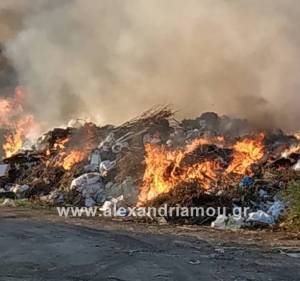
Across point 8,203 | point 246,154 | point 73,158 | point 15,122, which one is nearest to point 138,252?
point 246,154

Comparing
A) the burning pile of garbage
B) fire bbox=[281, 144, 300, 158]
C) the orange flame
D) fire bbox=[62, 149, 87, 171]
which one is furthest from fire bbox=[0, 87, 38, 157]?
fire bbox=[281, 144, 300, 158]

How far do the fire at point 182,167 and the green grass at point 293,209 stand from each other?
8.23 ft

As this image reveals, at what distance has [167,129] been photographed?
52.3 feet

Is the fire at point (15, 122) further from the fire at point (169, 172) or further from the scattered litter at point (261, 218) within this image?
the scattered litter at point (261, 218)

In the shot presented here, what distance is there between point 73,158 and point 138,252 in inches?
357

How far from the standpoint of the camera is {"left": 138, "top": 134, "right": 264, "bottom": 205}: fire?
474 inches

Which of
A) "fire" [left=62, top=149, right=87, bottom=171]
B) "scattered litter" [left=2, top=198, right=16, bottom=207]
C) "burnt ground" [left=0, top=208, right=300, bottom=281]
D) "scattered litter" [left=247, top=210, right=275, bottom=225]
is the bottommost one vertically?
"burnt ground" [left=0, top=208, right=300, bottom=281]

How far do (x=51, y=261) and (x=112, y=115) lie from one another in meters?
15.5

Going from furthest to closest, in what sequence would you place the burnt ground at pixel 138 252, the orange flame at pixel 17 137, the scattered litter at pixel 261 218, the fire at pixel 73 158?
the orange flame at pixel 17 137 < the fire at pixel 73 158 < the scattered litter at pixel 261 218 < the burnt ground at pixel 138 252

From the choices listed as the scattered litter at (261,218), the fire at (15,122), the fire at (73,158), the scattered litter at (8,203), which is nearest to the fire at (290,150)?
the scattered litter at (261,218)

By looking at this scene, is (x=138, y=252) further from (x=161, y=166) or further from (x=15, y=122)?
(x=15, y=122)

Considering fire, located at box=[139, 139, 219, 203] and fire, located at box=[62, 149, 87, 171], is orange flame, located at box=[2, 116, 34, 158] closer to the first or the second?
fire, located at box=[62, 149, 87, 171]

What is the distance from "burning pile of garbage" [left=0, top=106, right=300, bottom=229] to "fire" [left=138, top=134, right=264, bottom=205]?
0.02 m

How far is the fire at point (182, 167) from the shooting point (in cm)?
1205
